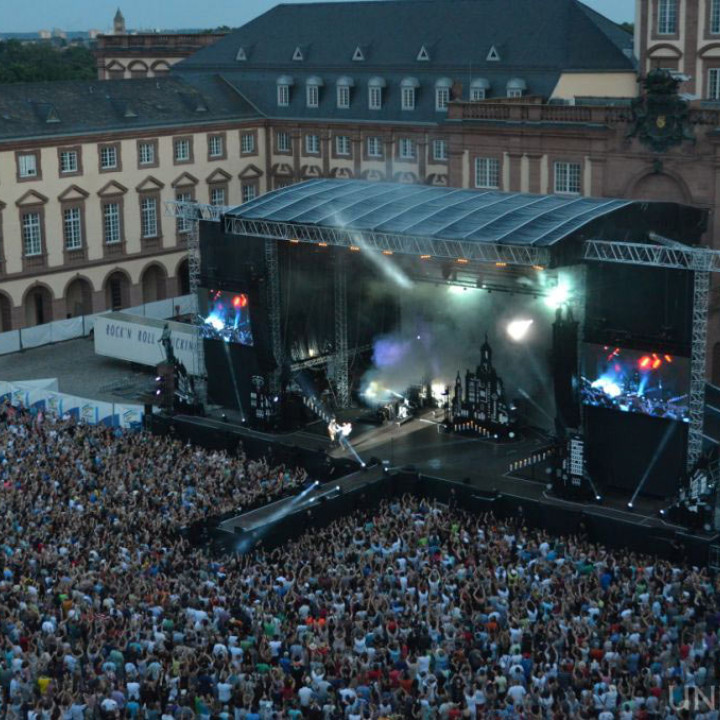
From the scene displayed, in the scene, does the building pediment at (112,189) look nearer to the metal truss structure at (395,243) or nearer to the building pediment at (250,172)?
the building pediment at (250,172)

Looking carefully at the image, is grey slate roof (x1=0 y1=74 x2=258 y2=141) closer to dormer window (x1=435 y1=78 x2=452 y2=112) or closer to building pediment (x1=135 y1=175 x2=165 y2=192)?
building pediment (x1=135 y1=175 x2=165 y2=192)

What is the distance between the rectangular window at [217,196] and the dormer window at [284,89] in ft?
20.1

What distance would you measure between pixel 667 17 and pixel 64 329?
30.2 metres

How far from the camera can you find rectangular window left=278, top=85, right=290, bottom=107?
72.6m

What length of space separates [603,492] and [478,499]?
12.4 ft

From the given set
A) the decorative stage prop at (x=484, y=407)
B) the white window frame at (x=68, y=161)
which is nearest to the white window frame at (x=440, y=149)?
the white window frame at (x=68, y=161)

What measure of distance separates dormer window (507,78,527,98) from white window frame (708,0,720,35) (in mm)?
10506

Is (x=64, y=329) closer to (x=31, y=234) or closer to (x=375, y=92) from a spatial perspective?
(x=31, y=234)

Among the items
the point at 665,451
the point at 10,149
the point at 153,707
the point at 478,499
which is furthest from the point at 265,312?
the point at 153,707

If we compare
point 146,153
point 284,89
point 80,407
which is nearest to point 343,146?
point 284,89

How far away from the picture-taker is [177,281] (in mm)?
69812

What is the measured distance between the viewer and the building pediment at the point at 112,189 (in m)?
65.0

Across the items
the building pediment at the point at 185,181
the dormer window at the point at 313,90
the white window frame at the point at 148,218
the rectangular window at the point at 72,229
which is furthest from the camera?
the dormer window at the point at 313,90

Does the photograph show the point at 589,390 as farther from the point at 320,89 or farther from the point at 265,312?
the point at 320,89
